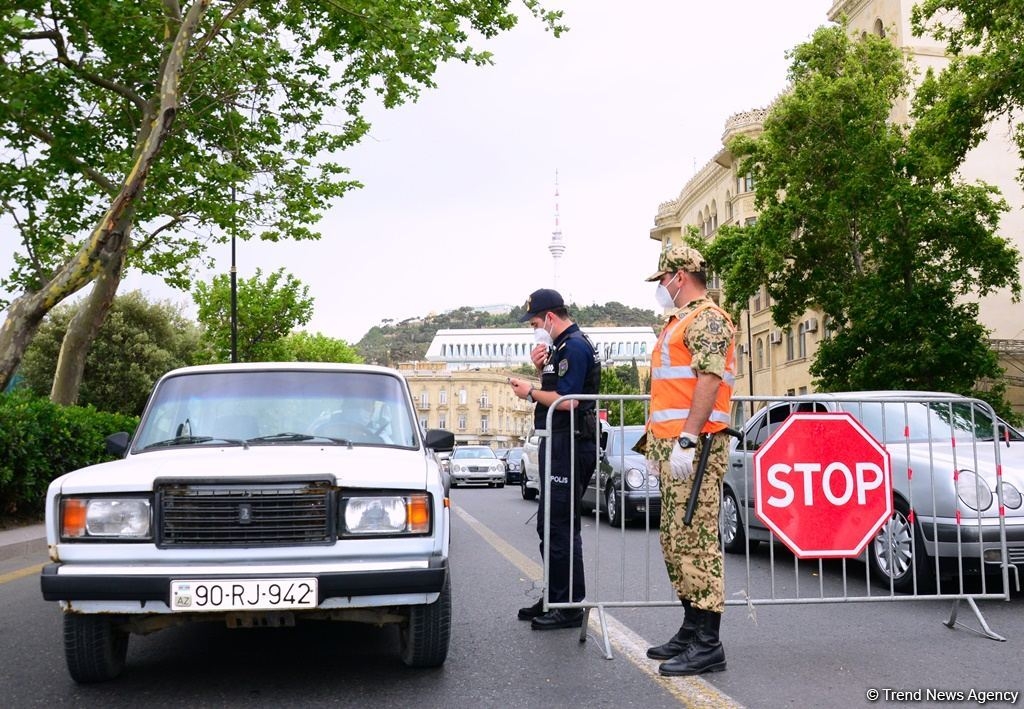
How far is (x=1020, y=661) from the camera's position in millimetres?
5438

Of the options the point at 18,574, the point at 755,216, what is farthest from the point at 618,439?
the point at 755,216

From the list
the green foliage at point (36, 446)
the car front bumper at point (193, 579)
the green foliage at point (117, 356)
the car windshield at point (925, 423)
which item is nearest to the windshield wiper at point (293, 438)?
the car front bumper at point (193, 579)

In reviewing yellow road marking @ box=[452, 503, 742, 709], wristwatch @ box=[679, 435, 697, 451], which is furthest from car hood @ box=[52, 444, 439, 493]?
yellow road marking @ box=[452, 503, 742, 709]

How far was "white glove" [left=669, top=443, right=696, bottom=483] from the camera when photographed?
524cm

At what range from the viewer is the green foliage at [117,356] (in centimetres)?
4334

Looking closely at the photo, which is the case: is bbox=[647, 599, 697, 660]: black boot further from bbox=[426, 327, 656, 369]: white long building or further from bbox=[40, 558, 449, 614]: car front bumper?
bbox=[426, 327, 656, 369]: white long building

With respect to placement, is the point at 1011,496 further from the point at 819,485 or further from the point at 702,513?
the point at 702,513

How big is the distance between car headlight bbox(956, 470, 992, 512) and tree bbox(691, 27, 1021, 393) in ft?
62.8

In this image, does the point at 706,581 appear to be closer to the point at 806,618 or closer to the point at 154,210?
the point at 806,618

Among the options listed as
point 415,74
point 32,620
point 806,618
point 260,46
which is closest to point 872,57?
point 415,74

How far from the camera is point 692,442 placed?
204 inches

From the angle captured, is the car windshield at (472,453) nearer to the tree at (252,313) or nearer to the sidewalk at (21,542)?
the tree at (252,313)

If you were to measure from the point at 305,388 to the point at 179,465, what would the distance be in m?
1.23

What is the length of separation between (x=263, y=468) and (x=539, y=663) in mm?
1817
